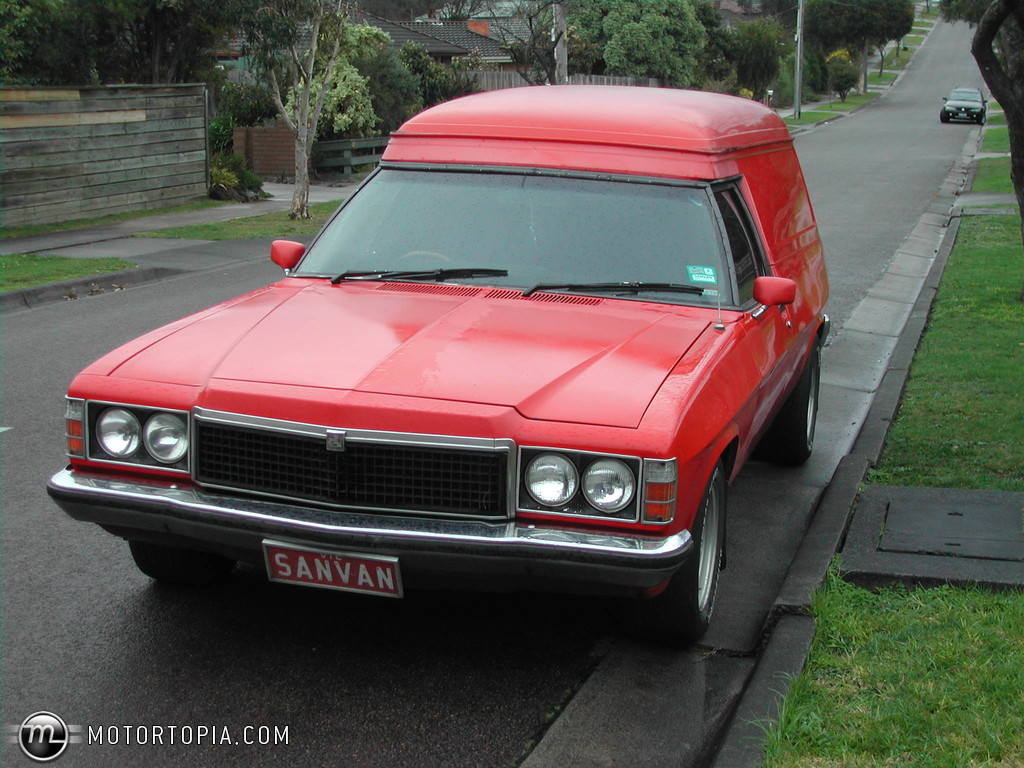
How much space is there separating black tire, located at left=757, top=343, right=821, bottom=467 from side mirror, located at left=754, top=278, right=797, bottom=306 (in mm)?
1680

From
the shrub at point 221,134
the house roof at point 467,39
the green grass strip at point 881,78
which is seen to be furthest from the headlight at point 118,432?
the green grass strip at point 881,78

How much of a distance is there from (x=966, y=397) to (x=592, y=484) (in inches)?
205

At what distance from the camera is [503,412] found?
3607mm

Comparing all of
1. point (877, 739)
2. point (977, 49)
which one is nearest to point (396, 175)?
point (877, 739)

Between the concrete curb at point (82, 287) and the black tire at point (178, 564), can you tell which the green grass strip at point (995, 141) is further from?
the black tire at point (178, 564)

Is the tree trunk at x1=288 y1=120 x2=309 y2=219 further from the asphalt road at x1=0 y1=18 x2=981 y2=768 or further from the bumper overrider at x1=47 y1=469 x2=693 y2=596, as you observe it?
the bumper overrider at x1=47 y1=469 x2=693 y2=596

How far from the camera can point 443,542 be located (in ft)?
11.8

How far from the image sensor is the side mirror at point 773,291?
4.71 metres

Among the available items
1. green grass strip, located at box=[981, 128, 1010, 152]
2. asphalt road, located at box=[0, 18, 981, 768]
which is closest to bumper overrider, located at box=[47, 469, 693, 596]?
asphalt road, located at box=[0, 18, 981, 768]

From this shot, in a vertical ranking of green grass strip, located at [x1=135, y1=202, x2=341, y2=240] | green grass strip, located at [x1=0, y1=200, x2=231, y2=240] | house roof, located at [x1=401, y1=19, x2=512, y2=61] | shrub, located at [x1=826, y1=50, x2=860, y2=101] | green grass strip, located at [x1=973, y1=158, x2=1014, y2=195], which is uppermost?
house roof, located at [x1=401, y1=19, x2=512, y2=61]

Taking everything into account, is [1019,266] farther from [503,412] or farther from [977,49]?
[503,412]

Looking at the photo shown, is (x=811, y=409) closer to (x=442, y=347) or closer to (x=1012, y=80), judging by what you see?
(x=442, y=347)

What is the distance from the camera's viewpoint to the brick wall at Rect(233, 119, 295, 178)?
27047mm

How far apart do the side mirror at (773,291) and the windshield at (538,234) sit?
12 centimetres
